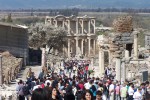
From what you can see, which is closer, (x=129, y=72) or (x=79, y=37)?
(x=129, y=72)

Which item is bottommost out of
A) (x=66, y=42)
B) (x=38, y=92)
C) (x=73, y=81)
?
(x=66, y=42)

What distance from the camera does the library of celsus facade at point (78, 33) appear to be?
109 meters

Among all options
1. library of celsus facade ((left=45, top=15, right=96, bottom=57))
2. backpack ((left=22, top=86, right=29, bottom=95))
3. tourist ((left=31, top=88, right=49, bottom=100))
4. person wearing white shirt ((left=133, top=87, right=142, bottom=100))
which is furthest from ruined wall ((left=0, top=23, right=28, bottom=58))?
tourist ((left=31, top=88, right=49, bottom=100))

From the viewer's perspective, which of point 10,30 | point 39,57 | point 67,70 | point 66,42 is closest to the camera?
point 67,70

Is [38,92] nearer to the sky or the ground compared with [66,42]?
nearer to the sky

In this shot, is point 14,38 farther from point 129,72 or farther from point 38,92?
point 38,92

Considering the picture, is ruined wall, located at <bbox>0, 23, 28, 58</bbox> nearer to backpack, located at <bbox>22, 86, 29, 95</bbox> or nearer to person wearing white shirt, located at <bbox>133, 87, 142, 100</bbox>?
backpack, located at <bbox>22, 86, 29, 95</bbox>

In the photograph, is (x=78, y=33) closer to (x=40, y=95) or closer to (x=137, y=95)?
(x=137, y=95)

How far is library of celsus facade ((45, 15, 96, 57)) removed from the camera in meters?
109

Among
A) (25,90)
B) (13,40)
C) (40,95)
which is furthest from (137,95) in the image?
(13,40)

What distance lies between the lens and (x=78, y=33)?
112m

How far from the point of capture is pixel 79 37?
11144 centimetres

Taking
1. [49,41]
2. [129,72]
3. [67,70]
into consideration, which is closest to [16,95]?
[129,72]

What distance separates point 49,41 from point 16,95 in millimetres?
66879
